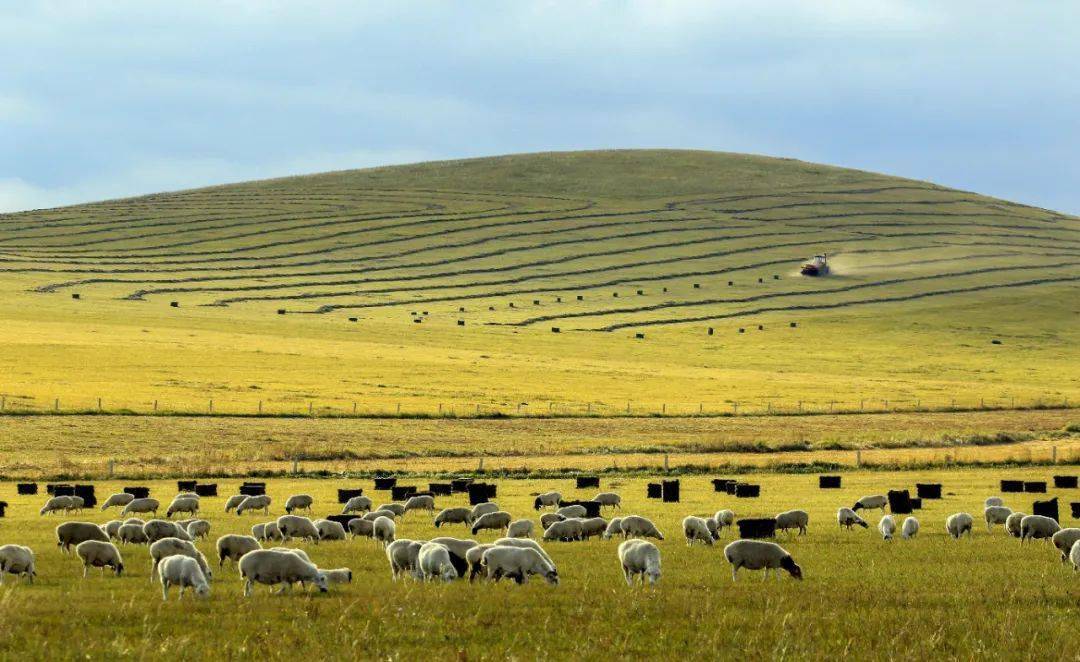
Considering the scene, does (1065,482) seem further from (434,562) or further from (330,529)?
(434,562)

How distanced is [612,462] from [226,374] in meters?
32.0

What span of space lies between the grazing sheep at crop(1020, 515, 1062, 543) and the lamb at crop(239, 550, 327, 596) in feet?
45.6

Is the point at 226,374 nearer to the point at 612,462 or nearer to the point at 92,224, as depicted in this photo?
the point at 612,462

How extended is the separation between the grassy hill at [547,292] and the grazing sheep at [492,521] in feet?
114

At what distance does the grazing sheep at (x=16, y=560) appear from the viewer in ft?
55.9

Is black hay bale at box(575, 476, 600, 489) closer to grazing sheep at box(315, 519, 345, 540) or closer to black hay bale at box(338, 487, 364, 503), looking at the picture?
black hay bale at box(338, 487, 364, 503)

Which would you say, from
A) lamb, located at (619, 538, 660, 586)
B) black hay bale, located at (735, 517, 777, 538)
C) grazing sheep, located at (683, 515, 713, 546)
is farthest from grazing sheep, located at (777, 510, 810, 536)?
lamb, located at (619, 538, 660, 586)

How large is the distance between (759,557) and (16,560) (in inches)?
405

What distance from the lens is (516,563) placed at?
1762cm

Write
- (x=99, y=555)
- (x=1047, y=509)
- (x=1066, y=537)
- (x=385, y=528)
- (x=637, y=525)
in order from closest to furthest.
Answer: (x=99, y=555) < (x=1066, y=537) < (x=385, y=528) < (x=637, y=525) < (x=1047, y=509)

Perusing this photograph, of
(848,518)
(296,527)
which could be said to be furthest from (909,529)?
(296,527)

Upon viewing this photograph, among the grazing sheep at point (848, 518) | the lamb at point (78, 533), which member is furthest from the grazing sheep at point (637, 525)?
the lamb at point (78, 533)

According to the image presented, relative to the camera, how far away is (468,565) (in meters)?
18.7

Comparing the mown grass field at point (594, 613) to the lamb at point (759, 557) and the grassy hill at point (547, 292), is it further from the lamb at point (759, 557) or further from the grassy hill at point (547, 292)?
the grassy hill at point (547, 292)
